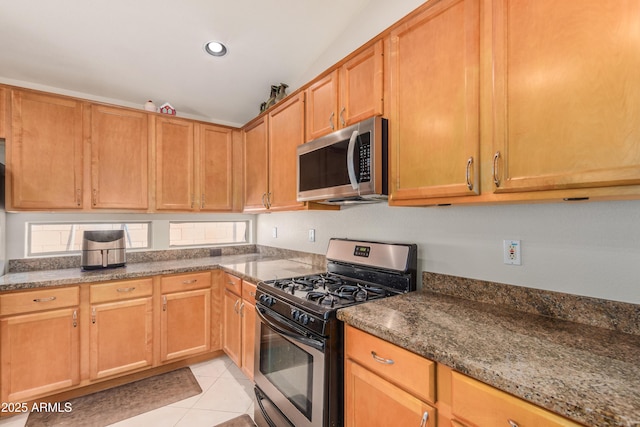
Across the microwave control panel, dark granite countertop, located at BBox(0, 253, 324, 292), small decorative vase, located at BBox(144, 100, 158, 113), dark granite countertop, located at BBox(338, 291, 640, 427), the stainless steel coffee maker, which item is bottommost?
dark granite countertop, located at BBox(0, 253, 324, 292)

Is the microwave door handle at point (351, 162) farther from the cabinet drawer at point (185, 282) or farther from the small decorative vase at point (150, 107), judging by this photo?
the small decorative vase at point (150, 107)

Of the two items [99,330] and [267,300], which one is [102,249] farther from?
[267,300]

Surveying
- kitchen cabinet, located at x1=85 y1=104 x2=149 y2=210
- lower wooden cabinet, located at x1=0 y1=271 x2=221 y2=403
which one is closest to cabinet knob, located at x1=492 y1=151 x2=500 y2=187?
lower wooden cabinet, located at x1=0 y1=271 x2=221 y2=403

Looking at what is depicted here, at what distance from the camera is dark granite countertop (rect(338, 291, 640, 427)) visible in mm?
691

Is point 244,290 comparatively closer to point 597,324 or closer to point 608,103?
point 597,324

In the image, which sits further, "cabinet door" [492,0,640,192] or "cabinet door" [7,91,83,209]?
"cabinet door" [7,91,83,209]

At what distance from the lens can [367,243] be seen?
77.5 inches

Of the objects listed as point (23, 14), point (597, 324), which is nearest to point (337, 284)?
point (597, 324)

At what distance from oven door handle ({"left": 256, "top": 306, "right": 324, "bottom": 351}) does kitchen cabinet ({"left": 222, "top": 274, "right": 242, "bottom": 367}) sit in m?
0.54

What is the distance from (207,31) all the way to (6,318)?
95.1 inches

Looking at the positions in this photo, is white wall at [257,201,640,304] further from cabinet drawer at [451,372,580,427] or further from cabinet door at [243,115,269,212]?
cabinet door at [243,115,269,212]

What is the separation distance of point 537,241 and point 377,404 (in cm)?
97

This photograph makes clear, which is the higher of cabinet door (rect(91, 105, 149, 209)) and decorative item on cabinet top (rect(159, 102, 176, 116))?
decorative item on cabinet top (rect(159, 102, 176, 116))

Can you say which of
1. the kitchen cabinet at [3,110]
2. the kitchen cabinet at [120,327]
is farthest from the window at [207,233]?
the kitchen cabinet at [3,110]
